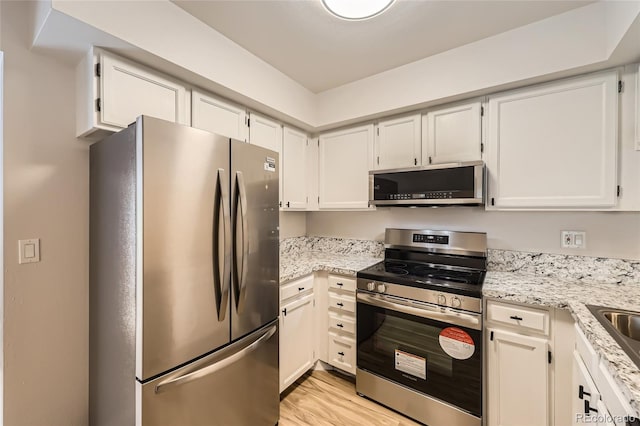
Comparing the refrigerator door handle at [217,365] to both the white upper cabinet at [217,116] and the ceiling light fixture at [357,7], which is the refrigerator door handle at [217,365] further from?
the ceiling light fixture at [357,7]

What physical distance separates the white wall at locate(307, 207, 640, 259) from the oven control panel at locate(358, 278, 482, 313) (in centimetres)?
75

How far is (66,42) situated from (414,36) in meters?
1.93

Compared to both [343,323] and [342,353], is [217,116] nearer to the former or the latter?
[343,323]

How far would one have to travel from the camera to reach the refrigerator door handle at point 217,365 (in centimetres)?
117

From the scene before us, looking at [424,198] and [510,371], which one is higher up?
[424,198]

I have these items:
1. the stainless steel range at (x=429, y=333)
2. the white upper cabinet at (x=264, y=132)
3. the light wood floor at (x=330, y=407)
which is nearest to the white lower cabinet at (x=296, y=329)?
the light wood floor at (x=330, y=407)

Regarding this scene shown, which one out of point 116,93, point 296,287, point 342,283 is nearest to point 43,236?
point 116,93

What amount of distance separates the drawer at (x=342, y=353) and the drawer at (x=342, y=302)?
0.77 feet

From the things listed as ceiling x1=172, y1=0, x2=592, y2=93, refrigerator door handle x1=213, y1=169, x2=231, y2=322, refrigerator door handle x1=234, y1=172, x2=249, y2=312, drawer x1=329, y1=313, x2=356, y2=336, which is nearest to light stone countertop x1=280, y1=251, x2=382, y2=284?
drawer x1=329, y1=313, x2=356, y2=336

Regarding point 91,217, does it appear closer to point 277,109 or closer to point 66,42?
point 66,42

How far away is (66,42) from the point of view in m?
1.33

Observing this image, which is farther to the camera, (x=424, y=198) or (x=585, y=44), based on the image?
(x=424, y=198)

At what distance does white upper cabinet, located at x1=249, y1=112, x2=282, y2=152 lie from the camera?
217cm

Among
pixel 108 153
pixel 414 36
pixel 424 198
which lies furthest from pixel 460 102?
pixel 108 153
